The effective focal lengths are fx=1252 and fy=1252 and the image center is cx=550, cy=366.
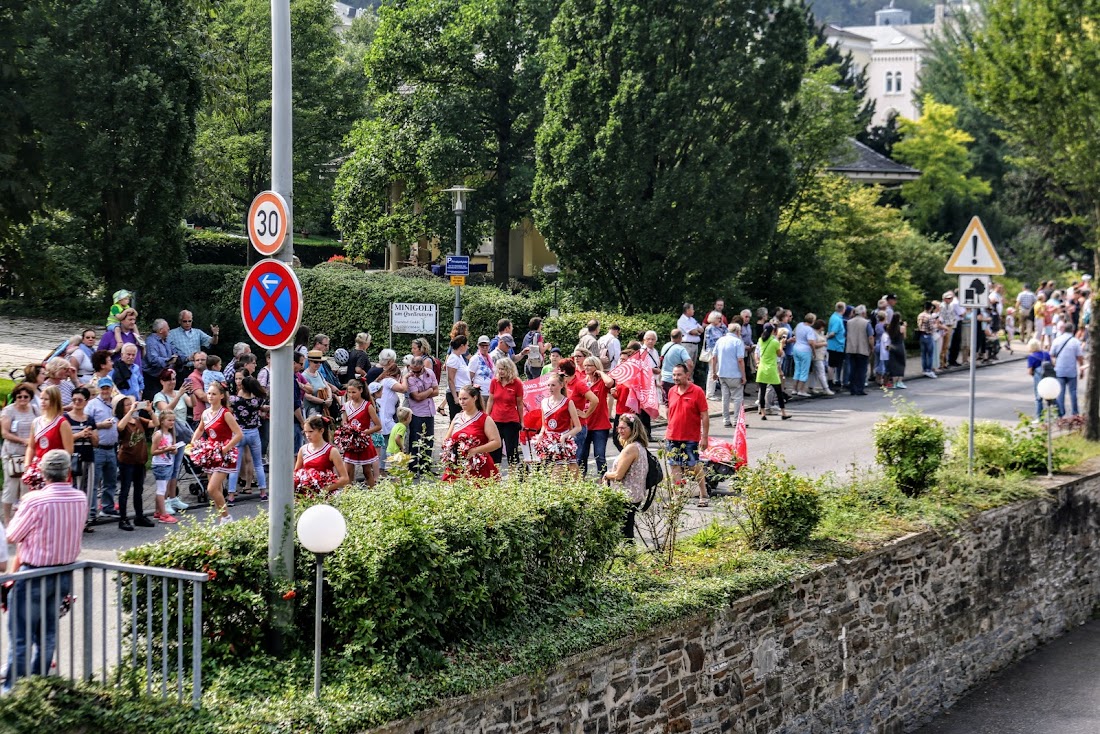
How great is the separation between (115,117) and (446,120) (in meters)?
9.80

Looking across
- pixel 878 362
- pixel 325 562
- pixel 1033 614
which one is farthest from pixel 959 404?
pixel 325 562

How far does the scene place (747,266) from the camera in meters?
28.3

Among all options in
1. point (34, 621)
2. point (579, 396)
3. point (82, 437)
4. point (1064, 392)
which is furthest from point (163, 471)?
point (1064, 392)

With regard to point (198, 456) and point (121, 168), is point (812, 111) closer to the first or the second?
point (121, 168)

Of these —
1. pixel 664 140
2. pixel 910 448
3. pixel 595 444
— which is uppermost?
pixel 664 140

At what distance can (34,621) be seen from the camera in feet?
24.5

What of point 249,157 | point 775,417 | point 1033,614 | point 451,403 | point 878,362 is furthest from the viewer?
point 249,157

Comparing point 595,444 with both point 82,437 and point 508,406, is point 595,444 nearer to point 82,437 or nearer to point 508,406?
point 508,406

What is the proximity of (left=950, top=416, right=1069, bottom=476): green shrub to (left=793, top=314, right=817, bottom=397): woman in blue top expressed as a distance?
24.5 ft

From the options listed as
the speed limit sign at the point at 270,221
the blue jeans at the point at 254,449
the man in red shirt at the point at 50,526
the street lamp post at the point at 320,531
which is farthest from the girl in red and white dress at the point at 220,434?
the street lamp post at the point at 320,531

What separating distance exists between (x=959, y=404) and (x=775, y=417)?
4.39 meters

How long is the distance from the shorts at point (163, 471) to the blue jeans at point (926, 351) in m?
19.7

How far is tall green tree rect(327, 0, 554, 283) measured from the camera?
109 feet

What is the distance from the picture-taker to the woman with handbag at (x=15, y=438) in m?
13.0
